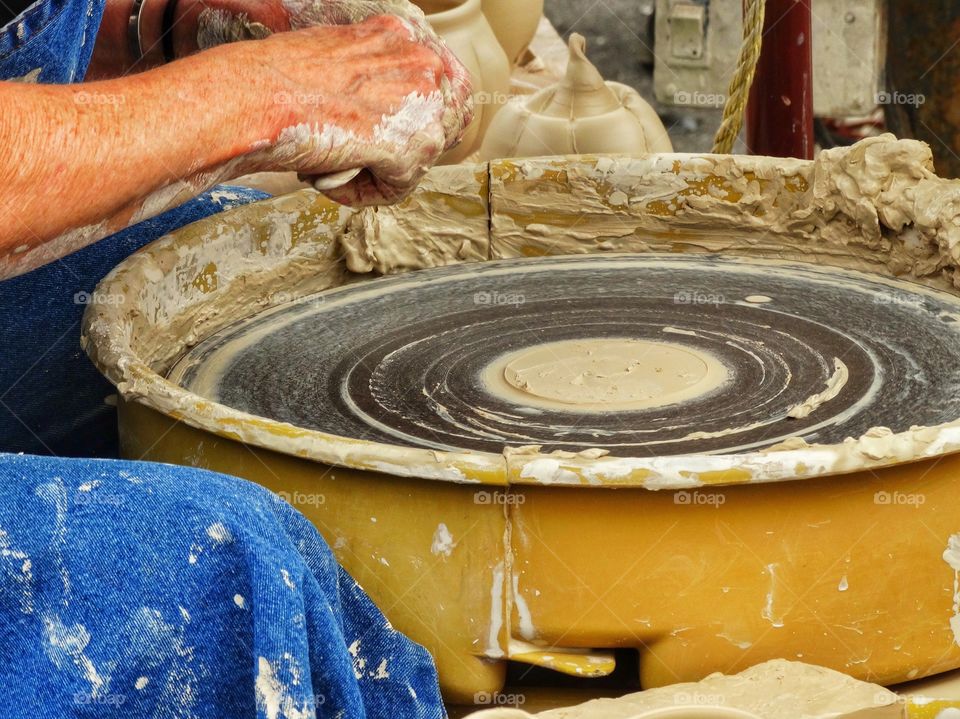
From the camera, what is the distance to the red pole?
2715mm

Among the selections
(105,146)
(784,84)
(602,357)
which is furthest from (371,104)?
(784,84)

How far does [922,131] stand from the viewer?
11.8ft

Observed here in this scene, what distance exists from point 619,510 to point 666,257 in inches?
41.9

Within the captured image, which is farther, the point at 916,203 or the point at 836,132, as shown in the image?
the point at 836,132

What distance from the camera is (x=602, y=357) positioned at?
68.2 inches

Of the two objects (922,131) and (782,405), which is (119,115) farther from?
(922,131)

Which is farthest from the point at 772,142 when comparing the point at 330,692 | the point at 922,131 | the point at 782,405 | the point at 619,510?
the point at 330,692

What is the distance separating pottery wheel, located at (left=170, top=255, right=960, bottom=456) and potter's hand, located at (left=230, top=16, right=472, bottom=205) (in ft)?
0.92

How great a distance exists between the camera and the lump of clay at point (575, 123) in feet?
9.10

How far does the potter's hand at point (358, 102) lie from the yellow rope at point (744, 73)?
0.91m

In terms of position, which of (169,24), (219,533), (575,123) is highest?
(169,24)

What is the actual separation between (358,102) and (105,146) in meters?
0.31

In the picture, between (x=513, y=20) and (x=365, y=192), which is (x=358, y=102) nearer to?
(x=365, y=192)

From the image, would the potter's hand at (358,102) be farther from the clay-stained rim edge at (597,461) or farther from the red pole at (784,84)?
the red pole at (784,84)
